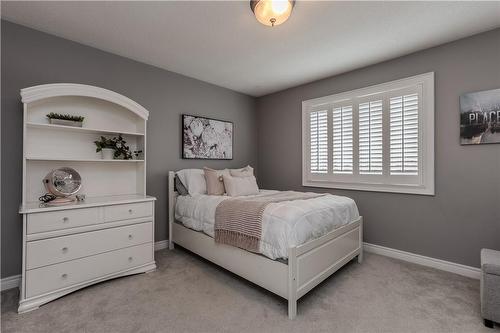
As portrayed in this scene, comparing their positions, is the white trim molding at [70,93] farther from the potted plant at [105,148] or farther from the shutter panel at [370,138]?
the shutter panel at [370,138]

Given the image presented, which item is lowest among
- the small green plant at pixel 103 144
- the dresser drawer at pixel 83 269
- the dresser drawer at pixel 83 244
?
the dresser drawer at pixel 83 269

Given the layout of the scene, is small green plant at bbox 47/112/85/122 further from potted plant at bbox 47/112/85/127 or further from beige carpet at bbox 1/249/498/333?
beige carpet at bbox 1/249/498/333

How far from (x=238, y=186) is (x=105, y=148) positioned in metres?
1.60

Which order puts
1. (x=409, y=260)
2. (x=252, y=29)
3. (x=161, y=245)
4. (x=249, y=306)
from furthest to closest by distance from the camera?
(x=161, y=245)
(x=409, y=260)
(x=252, y=29)
(x=249, y=306)

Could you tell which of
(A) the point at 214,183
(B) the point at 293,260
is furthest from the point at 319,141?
(B) the point at 293,260

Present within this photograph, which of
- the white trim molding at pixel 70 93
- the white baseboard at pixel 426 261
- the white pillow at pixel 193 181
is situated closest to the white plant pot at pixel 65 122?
the white trim molding at pixel 70 93

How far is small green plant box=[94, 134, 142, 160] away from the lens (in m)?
2.66

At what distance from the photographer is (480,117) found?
2395 millimetres

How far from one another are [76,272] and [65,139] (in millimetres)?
1379

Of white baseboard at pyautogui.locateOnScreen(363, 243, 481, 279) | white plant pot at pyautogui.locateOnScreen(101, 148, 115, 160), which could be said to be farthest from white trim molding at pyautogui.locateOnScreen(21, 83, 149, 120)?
white baseboard at pyautogui.locateOnScreen(363, 243, 481, 279)

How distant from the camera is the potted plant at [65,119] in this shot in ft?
7.57

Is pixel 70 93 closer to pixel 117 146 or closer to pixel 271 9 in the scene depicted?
pixel 117 146

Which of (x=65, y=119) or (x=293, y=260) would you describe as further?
(x=65, y=119)

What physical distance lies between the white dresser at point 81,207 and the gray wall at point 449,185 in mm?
2871
